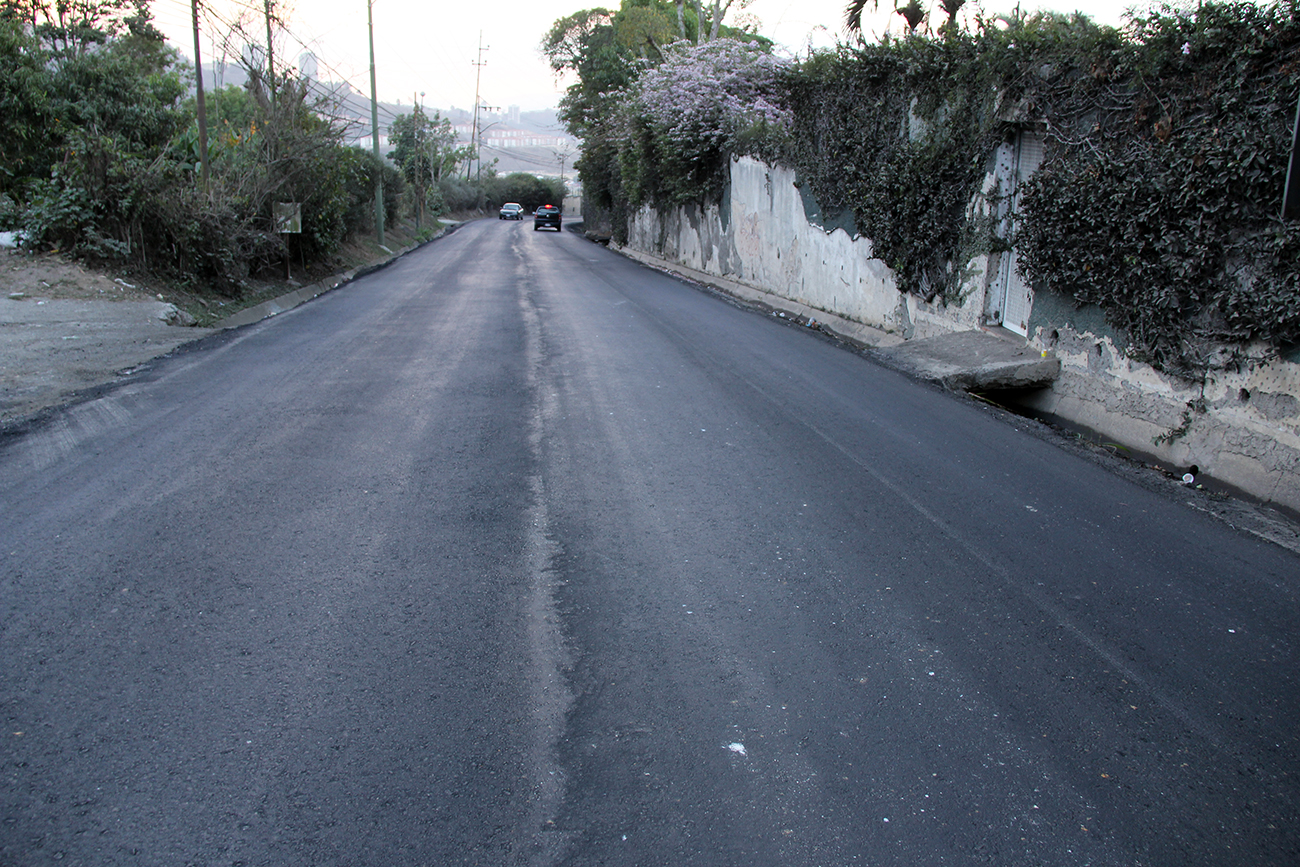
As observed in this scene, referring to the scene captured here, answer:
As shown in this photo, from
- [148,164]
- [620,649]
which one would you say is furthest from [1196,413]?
[148,164]

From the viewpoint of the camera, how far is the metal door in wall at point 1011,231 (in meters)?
10.2

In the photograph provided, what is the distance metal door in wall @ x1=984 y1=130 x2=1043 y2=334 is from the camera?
10195 millimetres

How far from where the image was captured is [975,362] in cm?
1000

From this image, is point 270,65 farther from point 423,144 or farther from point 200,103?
point 423,144

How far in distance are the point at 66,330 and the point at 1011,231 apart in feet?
39.4

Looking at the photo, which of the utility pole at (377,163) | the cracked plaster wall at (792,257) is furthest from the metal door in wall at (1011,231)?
the utility pole at (377,163)

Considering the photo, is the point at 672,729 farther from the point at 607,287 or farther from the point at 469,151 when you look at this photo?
the point at 469,151

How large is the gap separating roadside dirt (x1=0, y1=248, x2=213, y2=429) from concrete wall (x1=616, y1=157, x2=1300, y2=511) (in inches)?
385

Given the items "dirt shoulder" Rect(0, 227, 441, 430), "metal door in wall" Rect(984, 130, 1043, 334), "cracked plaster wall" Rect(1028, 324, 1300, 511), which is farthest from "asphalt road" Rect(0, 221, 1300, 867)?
"metal door in wall" Rect(984, 130, 1043, 334)

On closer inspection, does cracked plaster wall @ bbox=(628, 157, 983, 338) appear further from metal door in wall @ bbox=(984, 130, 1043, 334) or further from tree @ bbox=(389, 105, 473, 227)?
tree @ bbox=(389, 105, 473, 227)

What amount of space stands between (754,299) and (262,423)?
13.4 metres

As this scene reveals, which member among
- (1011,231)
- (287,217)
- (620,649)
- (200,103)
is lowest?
(620,649)

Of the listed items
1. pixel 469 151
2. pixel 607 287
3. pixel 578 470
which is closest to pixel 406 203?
pixel 607 287

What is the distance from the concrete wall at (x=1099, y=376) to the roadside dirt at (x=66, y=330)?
9775 millimetres
